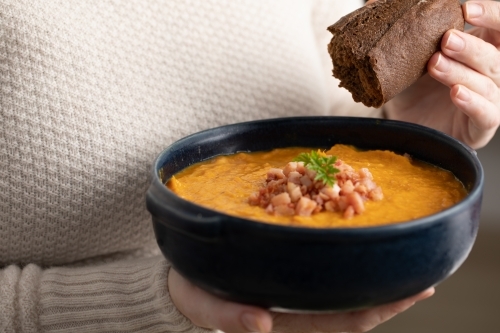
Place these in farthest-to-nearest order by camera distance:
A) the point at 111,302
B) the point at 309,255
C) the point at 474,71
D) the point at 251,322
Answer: the point at 474,71 → the point at 111,302 → the point at 251,322 → the point at 309,255

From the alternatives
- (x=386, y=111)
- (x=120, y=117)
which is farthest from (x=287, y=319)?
(x=386, y=111)

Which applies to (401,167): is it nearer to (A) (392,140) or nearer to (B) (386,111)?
(A) (392,140)

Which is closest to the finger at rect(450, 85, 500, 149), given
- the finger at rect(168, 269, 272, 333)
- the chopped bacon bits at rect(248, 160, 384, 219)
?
the chopped bacon bits at rect(248, 160, 384, 219)

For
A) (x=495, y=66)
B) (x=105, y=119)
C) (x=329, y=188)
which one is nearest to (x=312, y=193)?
(x=329, y=188)

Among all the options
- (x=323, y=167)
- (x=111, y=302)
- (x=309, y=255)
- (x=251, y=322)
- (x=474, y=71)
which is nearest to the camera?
(x=309, y=255)

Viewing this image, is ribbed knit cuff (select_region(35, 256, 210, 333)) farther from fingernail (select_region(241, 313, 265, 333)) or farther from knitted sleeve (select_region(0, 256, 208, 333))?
fingernail (select_region(241, 313, 265, 333))

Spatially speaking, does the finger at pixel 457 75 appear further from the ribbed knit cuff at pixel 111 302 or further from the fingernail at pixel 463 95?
the ribbed knit cuff at pixel 111 302

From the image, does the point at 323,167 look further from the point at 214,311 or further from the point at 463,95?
the point at 463,95
